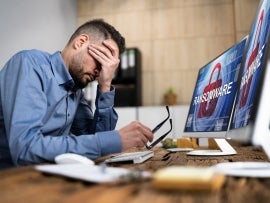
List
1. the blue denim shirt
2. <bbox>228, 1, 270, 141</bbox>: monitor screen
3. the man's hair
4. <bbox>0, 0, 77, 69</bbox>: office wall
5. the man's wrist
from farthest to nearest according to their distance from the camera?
<bbox>0, 0, 77, 69</bbox>: office wall
the man's wrist
the man's hair
the blue denim shirt
<bbox>228, 1, 270, 141</bbox>: monitor screen

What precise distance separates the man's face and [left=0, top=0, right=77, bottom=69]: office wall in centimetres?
203

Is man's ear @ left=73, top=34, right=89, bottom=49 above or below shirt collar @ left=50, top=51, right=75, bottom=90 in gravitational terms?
above

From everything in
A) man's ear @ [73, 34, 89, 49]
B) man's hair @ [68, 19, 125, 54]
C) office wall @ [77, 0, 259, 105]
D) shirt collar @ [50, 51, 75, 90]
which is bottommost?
shirt collar @ [50, 51, 75, 90]

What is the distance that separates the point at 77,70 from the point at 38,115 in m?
0.40

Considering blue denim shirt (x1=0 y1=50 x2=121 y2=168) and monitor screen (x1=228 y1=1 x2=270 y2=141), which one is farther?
blue denim shirt (x1=0 y1=50 x2=121 y2=168)

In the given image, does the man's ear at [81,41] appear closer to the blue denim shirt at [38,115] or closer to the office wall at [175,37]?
the blue denim shirt at [38,115]

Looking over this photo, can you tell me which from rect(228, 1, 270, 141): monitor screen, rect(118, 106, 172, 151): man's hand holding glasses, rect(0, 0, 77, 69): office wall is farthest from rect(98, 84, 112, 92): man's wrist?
rect(0, 0, 77, 69): office wall

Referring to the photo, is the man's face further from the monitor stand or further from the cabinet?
the cabinet

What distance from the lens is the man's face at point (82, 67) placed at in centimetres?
123

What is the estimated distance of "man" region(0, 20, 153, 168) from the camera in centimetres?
83

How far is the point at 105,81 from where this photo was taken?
1346mm

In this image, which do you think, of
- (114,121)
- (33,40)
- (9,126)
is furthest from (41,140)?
(33,40)

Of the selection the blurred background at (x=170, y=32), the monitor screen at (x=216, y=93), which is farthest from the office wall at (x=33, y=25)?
the monitor screen at (x=216, y=93)

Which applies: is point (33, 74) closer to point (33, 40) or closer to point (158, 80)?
point (33, 40)
